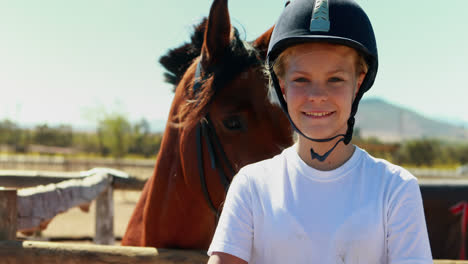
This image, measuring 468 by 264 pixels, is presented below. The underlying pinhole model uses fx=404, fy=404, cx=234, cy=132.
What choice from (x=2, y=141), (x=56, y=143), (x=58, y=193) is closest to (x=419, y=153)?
(x=58, y=193)

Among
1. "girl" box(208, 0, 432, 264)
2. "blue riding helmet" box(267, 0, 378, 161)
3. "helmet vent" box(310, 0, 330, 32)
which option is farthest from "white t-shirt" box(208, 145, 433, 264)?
"helmet vent" box(310, 0, 330, 32)

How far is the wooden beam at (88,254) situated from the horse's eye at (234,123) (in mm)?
614

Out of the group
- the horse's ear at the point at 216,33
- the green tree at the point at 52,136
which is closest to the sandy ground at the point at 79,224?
the horse's ear at the point at 216,33

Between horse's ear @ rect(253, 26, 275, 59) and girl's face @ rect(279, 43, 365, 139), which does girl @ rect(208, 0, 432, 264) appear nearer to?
girl's face @ rect(279, 43, 365, 139)

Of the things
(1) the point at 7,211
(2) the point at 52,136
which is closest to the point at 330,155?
(1) the point at 7,211

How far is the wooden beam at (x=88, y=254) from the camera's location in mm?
1783

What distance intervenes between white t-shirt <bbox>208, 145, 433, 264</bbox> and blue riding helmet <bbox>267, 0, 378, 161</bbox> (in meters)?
0.10

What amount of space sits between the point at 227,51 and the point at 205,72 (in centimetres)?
16

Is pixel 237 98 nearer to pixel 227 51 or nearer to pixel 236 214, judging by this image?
pixel 227 51

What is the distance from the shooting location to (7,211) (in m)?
2.04

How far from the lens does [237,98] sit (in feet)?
6.75

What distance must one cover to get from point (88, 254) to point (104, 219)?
2.53m

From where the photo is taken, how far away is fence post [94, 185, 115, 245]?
418cm

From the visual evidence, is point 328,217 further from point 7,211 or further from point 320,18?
point 7,211
